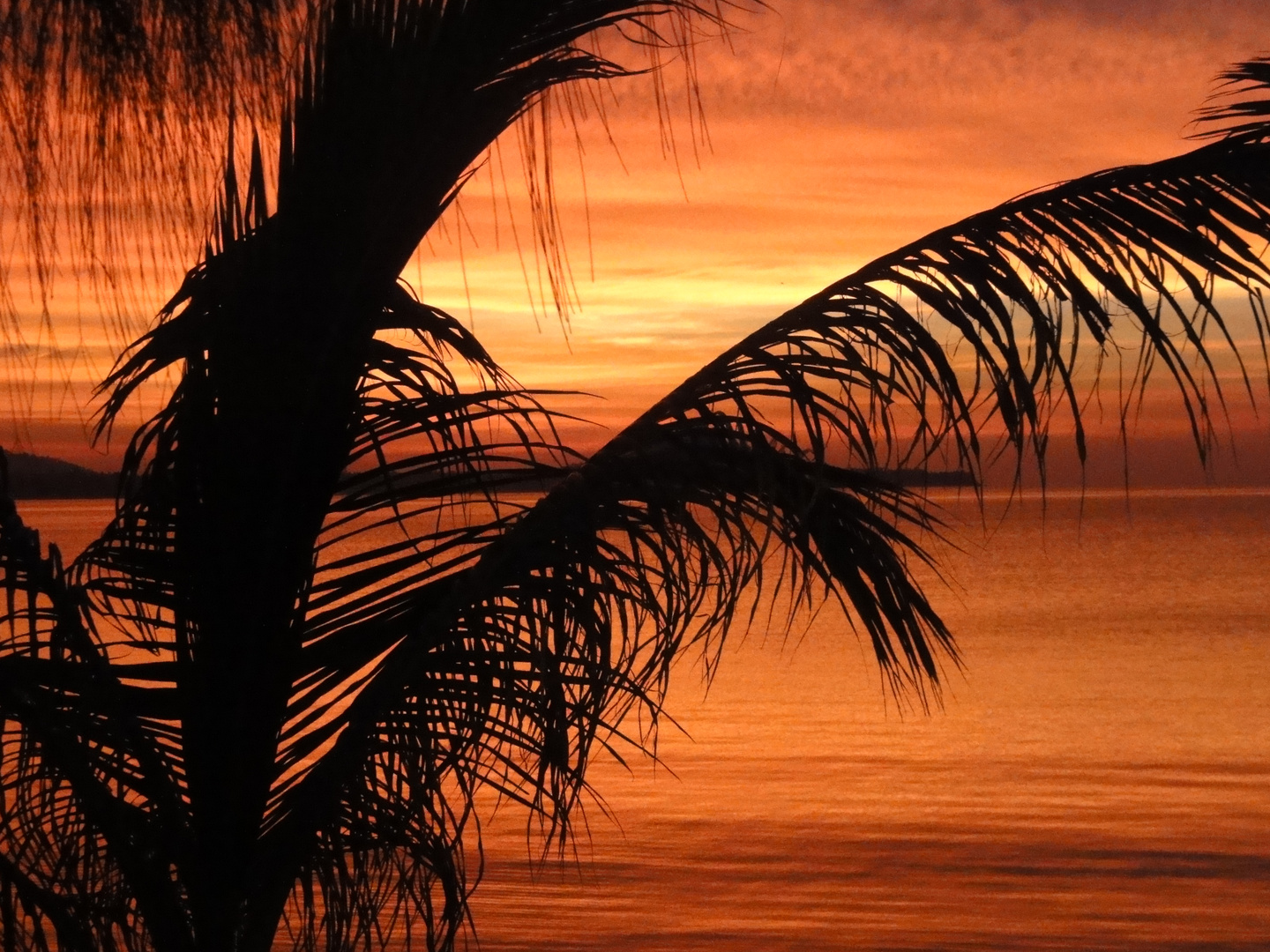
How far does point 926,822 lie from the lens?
11523mm

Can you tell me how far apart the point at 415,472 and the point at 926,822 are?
373 inches

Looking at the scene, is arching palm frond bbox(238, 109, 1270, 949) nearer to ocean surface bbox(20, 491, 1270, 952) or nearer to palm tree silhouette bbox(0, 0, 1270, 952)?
palm tree silhouette bbox(0, 0, 1270, 952)

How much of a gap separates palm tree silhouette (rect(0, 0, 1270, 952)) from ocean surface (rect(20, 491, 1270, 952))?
0.54 meters

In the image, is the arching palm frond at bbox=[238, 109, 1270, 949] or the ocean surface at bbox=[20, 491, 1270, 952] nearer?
the arching palm frond at bbox=[238, 109, 1270, 949]

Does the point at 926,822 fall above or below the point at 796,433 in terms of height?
below

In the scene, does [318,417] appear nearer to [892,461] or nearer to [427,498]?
[427,498]

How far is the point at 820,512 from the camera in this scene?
9.96 feet

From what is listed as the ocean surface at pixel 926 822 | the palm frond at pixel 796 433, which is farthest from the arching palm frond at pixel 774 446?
the ocean surface at pixel 926 822

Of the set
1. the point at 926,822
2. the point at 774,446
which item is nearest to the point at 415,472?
the point at 774,446

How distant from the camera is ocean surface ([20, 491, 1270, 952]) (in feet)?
29.0

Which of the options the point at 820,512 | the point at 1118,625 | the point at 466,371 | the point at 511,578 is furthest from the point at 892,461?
the point at 1118,625

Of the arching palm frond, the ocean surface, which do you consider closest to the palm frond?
the arching palm frond

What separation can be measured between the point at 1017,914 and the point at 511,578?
23.9 feet

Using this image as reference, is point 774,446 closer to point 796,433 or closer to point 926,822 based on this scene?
point 796,433
